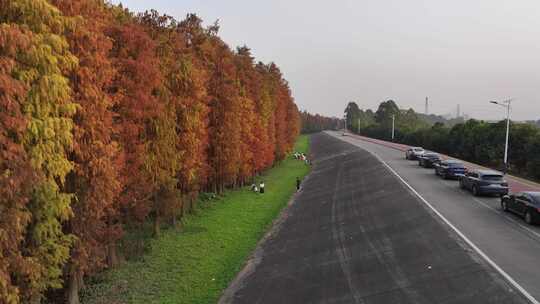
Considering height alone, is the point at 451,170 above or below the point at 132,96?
below

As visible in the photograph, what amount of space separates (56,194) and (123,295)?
578 cm

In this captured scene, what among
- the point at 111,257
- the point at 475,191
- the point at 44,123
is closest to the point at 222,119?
the point at 111,257

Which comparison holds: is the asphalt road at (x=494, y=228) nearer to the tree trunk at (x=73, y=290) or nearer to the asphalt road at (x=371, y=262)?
the asphalt road at (x=371, y=262)

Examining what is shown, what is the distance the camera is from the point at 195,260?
777 inches

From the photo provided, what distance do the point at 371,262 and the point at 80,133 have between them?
40.0ft

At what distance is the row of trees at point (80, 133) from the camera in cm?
956

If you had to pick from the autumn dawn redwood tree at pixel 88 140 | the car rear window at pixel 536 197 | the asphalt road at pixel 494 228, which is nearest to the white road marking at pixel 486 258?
the asphalt road at pixel 494 228

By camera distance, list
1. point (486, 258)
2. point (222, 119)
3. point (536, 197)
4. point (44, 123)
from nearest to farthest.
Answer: point (44, 123)
point (486, 258)
point (536, 197)
point (222, 119)

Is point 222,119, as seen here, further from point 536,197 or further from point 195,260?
point 536,197

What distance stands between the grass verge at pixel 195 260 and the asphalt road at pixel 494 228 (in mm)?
10280

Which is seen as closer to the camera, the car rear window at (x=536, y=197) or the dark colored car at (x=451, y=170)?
the car rear window at (x=536, y=197)

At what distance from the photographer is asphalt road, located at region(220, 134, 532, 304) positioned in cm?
1384

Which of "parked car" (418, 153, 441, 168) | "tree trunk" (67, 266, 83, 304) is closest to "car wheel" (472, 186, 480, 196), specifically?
"parked car" (418, 153, 441, 168)

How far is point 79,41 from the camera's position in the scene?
13133 mm
